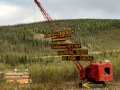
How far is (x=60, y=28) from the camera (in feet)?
427

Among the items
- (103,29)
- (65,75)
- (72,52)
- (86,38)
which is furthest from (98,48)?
(72,52)

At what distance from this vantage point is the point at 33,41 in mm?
134875

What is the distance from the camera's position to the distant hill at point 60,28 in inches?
4683

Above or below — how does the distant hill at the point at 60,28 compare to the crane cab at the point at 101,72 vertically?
above

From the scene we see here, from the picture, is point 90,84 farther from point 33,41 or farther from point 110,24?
point 110,24

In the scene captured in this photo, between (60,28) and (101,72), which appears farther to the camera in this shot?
(60,28)

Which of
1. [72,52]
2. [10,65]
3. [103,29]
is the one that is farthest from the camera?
[103,29]

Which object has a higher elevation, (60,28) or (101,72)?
(60,28)

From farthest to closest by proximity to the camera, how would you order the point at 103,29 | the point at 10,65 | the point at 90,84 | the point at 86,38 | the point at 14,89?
the point at 103,29, the point at 86,38, the point at 10,65, the point at 90,84, the point at 14,89

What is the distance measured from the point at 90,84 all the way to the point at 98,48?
88.7 m

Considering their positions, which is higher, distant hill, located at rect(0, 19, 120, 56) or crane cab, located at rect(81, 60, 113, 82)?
distant hill, located at rect(0, 19, 120, 56)

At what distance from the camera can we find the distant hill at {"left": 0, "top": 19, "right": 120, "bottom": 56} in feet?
390

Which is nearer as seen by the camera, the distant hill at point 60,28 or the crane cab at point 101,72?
the crane cab at point 101,72

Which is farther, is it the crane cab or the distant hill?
the distant hill
